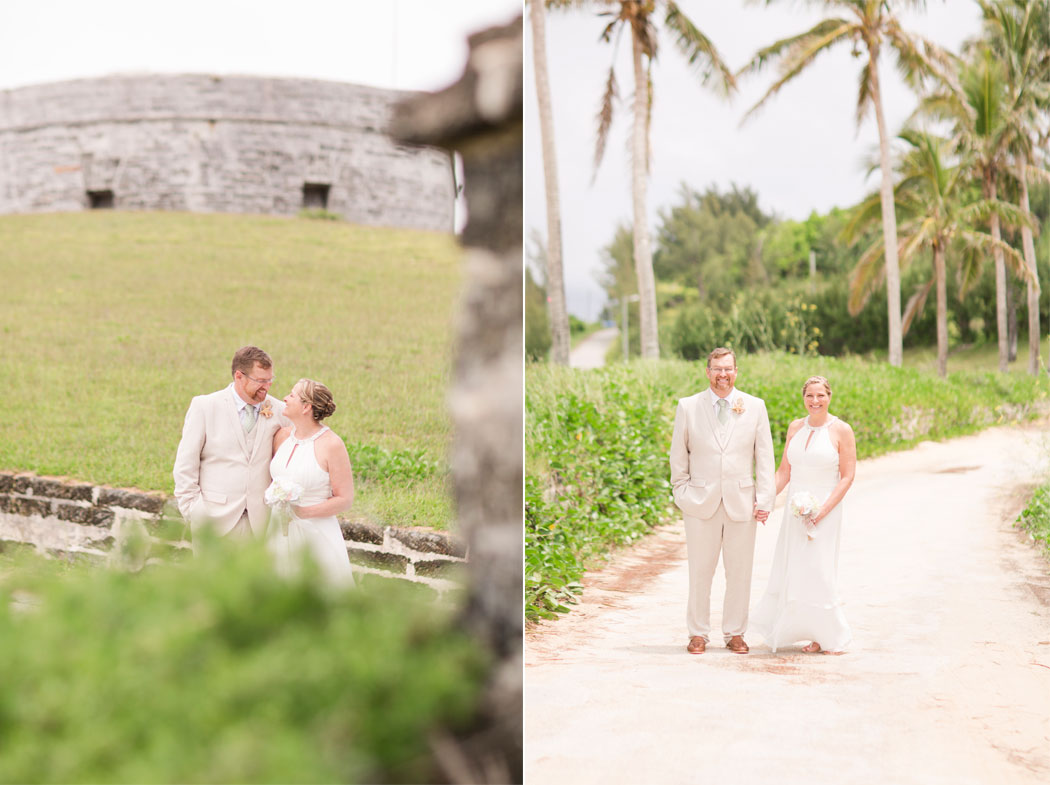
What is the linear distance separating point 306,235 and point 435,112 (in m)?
9.02

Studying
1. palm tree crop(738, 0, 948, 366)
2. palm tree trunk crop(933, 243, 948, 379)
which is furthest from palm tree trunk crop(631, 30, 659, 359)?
palm tree trunk crop(933, 243, 948, 379)

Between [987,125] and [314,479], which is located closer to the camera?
[314,479]

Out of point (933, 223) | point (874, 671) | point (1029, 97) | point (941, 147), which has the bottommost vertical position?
point (874, 671)

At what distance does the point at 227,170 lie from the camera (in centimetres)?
1230

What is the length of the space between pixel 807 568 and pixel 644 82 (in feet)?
5.89

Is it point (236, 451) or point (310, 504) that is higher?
point (236, 451)

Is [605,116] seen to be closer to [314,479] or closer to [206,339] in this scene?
[314,479]

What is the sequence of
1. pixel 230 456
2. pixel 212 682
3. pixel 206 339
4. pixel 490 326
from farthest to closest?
pixel 206 339
pixel 230 456
pixel 490 326
pixel 212 682

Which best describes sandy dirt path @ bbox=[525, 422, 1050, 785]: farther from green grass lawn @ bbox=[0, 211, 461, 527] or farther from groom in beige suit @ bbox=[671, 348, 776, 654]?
green grass lawn @ bbox=[0, 211, 461, 527]

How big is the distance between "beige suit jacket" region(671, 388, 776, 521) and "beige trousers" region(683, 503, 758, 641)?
0.14ft

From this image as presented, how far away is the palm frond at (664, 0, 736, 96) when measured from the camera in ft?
10.0

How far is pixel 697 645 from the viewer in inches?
111

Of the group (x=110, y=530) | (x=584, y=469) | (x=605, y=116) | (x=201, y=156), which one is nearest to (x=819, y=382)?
(x=605, y=116)

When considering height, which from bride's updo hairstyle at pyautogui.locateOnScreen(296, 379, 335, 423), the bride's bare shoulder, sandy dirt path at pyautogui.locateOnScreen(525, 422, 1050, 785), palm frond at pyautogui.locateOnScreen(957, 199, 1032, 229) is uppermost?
palm frond at pyautogui.locateOnScreen(957, 199, 1032, 229)
